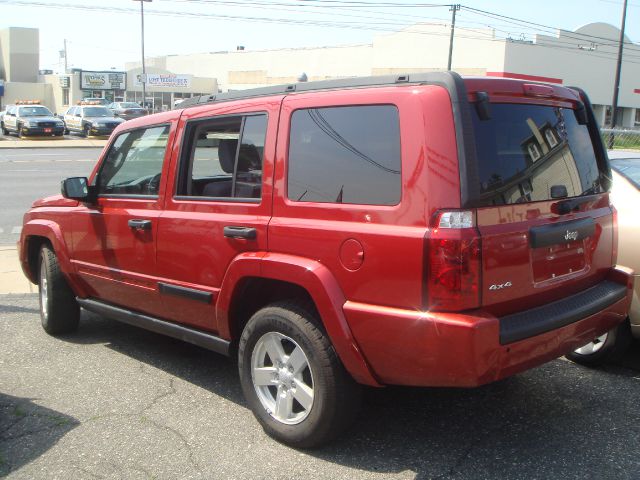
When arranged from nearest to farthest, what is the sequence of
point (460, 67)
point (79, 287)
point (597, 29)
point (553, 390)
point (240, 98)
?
point (240, 98) < point (553, 390) < point (79, 287) < point (460, 67) < point (597, 29)

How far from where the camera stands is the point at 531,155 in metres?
3.41

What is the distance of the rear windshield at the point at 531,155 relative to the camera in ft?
10.4

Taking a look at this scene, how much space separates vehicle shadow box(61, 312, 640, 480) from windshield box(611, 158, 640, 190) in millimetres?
1349

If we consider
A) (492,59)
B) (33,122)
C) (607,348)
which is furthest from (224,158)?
(492,59)

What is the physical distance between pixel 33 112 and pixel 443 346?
38733mm

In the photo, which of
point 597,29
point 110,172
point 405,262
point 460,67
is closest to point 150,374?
point 110,172

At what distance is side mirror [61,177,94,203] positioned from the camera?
4992 millimetres

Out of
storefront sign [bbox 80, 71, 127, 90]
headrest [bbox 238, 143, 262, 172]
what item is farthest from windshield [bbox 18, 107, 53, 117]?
headrest [bbox 238, 143, 262, 172]

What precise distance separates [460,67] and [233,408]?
175 ft

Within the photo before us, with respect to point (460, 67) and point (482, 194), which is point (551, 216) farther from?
point (460, 67)

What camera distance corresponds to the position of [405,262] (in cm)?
307

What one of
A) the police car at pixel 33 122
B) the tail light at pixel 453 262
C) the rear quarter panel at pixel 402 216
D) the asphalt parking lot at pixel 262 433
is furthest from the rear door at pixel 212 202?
the police car at pixel 33 122

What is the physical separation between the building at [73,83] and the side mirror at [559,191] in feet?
198

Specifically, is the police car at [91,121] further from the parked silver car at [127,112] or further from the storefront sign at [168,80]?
the storefront sign at [168,80]
